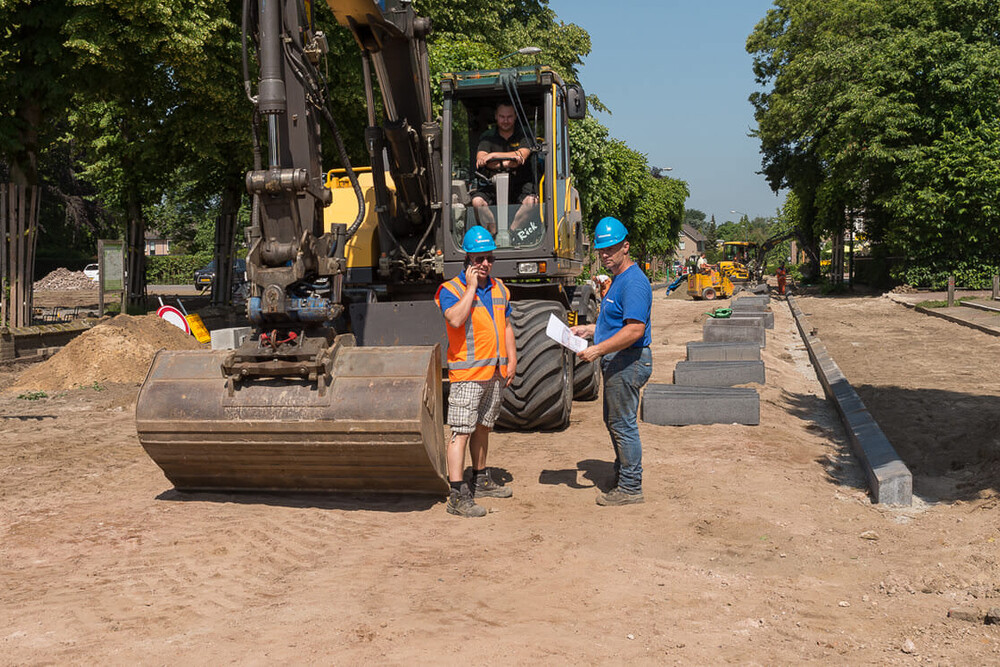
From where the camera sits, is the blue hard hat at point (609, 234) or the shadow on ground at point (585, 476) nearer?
the blue hard hat at point (609, 234)

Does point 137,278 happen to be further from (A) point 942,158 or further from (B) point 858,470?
(A) point 942,158

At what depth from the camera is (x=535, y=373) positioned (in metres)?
8.25

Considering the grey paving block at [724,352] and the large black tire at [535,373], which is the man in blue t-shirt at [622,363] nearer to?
the large black tire at [535,373]

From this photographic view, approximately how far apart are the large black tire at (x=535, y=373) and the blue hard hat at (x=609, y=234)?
1.86m

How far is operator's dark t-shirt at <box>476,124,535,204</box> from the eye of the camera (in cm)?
912

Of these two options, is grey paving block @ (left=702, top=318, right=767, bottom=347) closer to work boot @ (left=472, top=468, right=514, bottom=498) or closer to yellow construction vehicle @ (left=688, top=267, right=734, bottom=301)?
work boot @ (left=472, top=468, right=514, bottom=498)

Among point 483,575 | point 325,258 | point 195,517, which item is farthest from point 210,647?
point 325,258

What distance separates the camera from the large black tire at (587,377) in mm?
10555

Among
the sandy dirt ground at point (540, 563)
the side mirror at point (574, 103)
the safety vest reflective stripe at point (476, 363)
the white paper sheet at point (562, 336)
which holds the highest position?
the side mirror at point (574, 103)

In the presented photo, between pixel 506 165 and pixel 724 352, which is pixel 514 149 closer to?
pixel 506 165

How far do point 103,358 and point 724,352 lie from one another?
8939 mm

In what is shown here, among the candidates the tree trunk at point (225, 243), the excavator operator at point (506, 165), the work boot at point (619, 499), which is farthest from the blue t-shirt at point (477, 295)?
the tree trunk at point (225, 243)

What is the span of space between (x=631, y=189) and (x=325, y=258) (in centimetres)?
4118

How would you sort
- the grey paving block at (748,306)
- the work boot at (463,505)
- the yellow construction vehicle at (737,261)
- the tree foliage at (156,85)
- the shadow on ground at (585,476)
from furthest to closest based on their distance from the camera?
1. the yellow construction vehicle at (737,261)
2. the grey paving block at (748,306)
3. the tree foliage at (156,85)
4. the shadow on ground at (585,476)
5. the work boot at (463,505)
